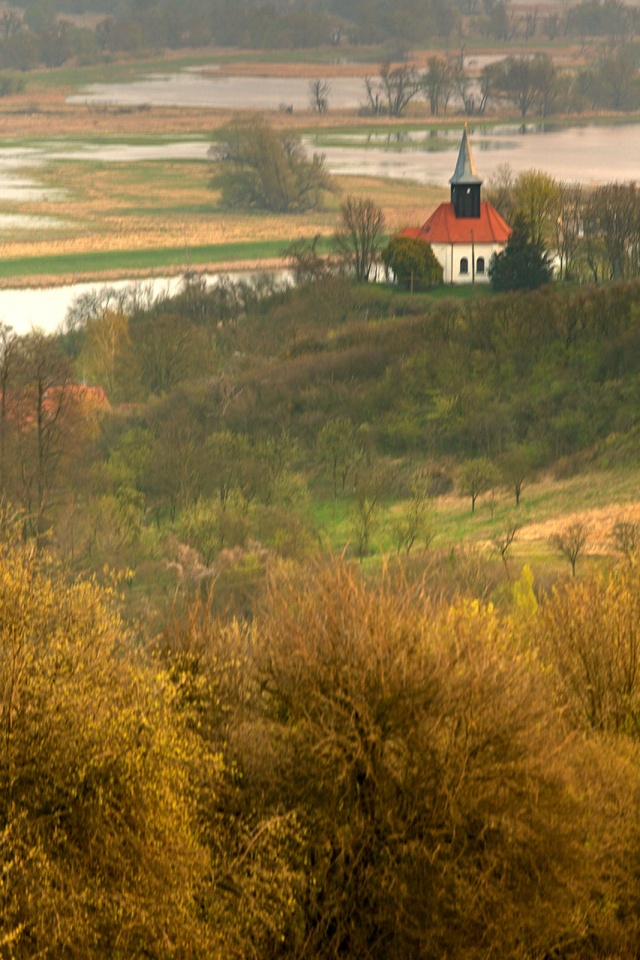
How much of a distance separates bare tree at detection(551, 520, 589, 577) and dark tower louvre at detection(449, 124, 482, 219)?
41.5m

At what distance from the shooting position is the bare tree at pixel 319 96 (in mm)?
162000

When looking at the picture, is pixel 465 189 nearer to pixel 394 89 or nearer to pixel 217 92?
pixel 394 89

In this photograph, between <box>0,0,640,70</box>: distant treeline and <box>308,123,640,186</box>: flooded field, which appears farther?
<box>0,0,640,70</box>: distant treeline

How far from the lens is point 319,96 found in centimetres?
16325

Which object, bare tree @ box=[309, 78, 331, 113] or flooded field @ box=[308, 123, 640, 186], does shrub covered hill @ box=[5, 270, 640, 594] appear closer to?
flooded field @ box=[308, 123, 640, 186]

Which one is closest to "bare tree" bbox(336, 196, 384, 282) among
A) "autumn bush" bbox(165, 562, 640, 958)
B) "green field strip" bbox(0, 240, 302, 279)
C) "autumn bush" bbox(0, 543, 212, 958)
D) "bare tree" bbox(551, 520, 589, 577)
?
"green field strip" bbox(0, 240, 302, 279)

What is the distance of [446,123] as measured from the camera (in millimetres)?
149375

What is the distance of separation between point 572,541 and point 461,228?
148ft

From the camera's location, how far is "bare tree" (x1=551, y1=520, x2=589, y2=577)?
155 feet

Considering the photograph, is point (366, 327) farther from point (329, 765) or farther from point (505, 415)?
point (329, 765)

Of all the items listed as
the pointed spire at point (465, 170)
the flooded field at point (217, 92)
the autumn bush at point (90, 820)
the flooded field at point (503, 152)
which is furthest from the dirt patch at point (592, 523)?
the flooded field at point (217, 92)

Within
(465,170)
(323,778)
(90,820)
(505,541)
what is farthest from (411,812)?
(465,170)

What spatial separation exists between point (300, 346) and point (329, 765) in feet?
215

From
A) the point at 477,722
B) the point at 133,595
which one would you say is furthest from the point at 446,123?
the point at 477,722
